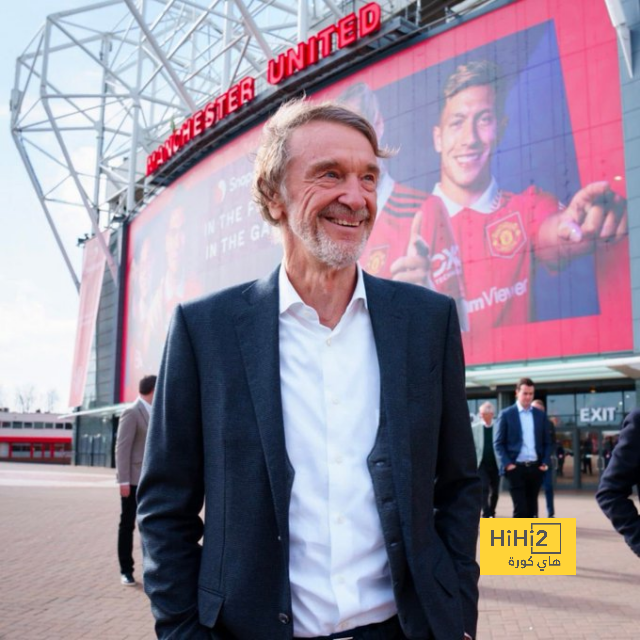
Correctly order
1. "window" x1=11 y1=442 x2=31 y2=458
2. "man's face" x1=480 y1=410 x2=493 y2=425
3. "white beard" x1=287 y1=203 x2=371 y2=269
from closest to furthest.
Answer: "white beard" x1=287 y1=203 x2=371 y2=269, "man's face" x1=480 y1=410 x2=493 y2=425, "window" x1=11 y1=442 x2=31 y2=458

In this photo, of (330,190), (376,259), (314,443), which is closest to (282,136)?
(330,190)

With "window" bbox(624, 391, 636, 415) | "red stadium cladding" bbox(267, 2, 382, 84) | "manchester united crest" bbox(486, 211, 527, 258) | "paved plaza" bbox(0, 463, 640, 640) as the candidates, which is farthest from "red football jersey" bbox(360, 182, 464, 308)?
"paved plaza" bbox(0, 463, 640, 640)

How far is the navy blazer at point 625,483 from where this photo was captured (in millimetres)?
2986

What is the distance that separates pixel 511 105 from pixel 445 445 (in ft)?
71.2

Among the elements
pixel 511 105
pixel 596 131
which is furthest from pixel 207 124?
pixel 596 131

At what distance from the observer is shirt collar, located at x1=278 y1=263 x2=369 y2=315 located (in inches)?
80.4

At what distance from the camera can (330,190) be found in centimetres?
203

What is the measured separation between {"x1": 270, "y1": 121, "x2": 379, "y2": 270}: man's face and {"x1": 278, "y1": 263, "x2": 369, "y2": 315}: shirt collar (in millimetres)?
79

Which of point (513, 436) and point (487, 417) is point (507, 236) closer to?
point (487, 417)

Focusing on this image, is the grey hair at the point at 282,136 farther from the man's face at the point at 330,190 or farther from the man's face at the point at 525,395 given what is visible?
the man's face at the point at 525,395

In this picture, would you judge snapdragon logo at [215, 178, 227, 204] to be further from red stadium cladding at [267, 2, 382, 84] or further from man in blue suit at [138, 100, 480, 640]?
man in blue suit at [138, 100, 480, 640]

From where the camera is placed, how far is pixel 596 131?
2033 cm

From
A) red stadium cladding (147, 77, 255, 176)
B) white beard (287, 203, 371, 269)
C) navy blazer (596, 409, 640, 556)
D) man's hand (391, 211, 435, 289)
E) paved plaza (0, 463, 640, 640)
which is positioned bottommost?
paved plaza (0, 463, 640, 640)

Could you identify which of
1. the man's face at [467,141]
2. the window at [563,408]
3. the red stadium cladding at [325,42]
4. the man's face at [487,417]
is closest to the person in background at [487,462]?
the man's face at [487,417]
